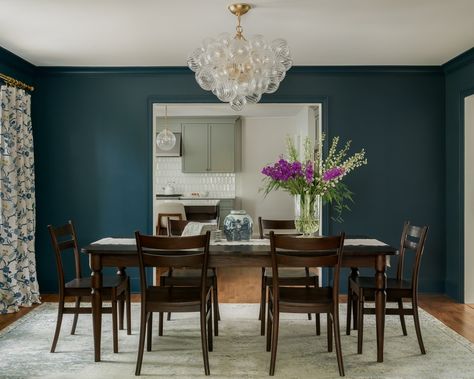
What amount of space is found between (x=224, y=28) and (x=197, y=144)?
19.5 feet

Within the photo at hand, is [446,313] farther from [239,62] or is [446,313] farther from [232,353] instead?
[239,62]

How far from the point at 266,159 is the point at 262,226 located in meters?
5.84

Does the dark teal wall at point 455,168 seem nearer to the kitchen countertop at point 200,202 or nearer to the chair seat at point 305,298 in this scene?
the chair seat at point 305,298

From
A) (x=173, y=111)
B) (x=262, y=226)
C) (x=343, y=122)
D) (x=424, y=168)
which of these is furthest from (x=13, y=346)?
(x=173, y=111)

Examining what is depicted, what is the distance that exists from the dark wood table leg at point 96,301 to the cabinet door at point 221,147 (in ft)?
22.2

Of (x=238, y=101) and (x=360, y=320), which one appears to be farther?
(x=238, y=101)

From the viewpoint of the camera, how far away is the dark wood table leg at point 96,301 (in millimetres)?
3408

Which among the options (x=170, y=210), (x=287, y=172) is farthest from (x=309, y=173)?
(x=170, y=210)

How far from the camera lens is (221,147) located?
10117mm

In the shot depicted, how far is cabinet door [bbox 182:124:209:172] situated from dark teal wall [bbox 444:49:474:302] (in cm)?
546

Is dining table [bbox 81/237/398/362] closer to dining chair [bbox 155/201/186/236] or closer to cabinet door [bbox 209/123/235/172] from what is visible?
dining chair [bbox 155/201/186/236]

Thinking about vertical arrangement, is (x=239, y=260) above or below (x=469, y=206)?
below

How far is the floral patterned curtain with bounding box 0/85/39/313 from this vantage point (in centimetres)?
475

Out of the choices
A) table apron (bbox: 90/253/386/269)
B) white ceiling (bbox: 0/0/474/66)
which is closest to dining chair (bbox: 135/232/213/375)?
table apron (bbox: 90/253/386/269)
